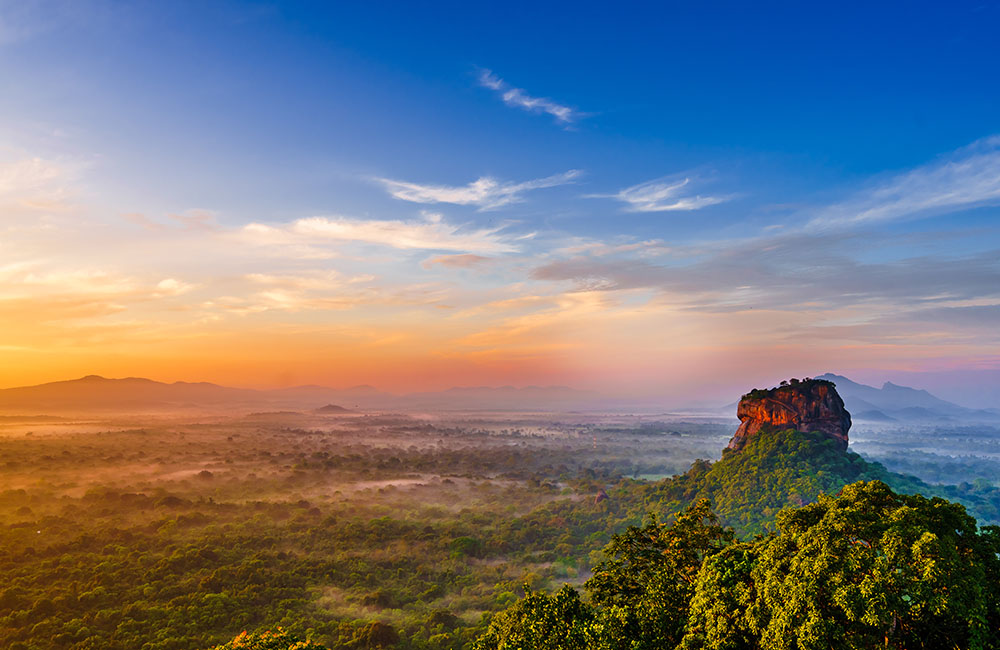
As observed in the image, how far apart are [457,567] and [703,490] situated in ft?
201

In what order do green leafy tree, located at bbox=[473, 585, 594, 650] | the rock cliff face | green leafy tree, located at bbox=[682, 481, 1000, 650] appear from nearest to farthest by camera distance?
green leafy tree, located at bbox=[682, 481, 1000, 650], green leafy tree, located at bbox=[473, 585, 594, 650], the rock cliff face

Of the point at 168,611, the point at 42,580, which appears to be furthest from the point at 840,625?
the point at 42,580

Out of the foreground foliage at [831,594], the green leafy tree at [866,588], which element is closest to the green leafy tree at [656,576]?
the foreground foliage at [831,594]

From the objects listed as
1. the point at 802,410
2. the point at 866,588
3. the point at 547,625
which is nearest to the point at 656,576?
the point at 547,625

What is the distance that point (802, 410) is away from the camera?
111 meters

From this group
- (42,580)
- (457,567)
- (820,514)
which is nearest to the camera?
(820,514)

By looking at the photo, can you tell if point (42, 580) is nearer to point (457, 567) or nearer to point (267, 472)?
point (457, 567)

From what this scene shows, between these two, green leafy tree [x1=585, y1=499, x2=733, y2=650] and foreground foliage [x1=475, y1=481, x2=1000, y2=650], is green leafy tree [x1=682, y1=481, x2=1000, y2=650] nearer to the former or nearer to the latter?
foreground foliage [x1=475, y1=481, x2=1000, y2=650]

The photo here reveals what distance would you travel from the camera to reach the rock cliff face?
360 feet

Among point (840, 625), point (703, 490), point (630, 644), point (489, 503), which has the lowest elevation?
point (489, 503)

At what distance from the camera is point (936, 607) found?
15.7 m

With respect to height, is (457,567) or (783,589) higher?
(783,589)

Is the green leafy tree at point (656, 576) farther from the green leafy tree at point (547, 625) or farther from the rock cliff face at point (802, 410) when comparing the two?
the rock cliff face at point (802, 410)

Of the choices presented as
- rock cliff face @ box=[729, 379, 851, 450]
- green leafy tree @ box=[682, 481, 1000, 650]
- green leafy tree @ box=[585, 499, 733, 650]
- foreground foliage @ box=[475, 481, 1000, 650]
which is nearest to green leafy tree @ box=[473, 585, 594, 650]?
foreground foliage @ box=[475, 481, 1000, 650]
